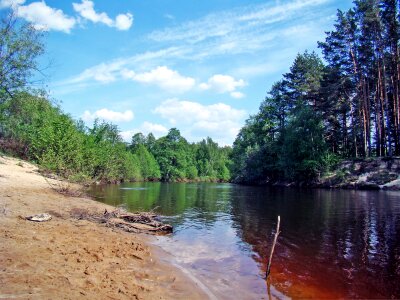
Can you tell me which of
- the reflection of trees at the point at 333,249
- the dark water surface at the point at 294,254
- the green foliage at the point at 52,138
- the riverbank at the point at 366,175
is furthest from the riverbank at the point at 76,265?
the riverbank at the point at 366,175

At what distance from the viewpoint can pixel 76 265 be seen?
28.7 ft

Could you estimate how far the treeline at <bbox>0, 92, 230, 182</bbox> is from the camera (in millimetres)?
28712

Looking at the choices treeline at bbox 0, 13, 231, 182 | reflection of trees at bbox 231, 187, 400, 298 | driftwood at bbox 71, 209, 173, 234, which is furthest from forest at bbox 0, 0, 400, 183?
reflection of trees at bbox 231, 187, 400, 298

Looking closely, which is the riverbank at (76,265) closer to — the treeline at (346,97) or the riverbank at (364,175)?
the riverbank at (364,175)

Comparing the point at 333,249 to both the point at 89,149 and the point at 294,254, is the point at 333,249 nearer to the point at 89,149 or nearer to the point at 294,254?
the point at 294,254

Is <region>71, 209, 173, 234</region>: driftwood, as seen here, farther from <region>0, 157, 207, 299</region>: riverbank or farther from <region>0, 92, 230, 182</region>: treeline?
<region>0, 92, 230, 182</region>: treeline

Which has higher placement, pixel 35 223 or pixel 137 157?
pixel 137 157

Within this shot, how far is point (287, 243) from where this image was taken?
15.9 meters

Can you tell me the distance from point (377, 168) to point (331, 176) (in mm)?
8237

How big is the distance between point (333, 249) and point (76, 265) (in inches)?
445

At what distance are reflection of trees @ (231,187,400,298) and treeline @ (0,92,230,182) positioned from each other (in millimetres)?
17247

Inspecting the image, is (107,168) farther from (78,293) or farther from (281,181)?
(78,293)

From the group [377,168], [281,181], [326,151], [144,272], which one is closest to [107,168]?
[281,181]

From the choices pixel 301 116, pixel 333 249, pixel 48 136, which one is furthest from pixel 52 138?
pixel 301 116
